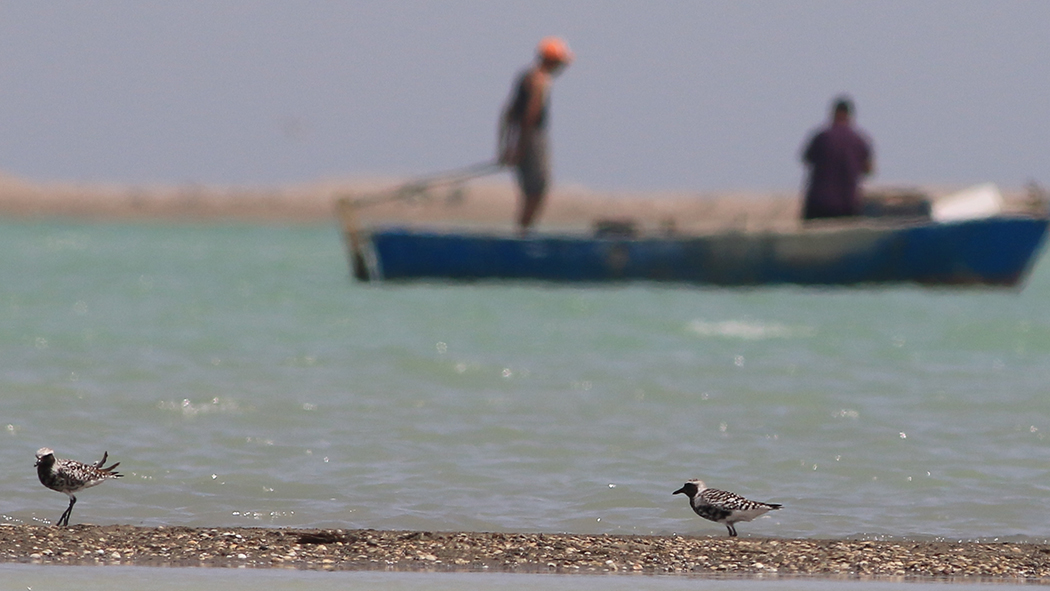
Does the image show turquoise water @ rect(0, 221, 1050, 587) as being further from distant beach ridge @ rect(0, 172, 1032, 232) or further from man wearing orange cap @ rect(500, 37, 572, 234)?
distant beach ridge @ rect(0, 172, 1032, 232)

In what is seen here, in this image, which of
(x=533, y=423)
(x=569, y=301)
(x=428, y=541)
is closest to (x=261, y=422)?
(x=533, y=423)

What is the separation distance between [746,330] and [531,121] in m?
3.38

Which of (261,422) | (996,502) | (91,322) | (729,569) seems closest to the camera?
(729,569)

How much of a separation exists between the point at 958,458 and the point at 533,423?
2547mm

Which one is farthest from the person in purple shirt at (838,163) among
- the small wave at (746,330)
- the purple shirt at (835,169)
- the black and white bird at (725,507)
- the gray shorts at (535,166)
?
the black and white bird at (725,507)

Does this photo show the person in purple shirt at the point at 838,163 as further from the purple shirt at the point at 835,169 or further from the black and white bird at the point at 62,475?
the black and white bird at the point at 62,475

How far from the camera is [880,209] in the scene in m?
20.7

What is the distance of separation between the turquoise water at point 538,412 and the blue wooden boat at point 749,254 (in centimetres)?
40

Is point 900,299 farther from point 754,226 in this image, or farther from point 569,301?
point 569,301

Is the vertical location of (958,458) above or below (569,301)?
below

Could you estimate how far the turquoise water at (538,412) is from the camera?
7.48 metres

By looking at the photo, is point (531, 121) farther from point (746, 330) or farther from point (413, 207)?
point (413, 207)

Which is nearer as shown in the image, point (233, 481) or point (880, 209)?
point (233, 481)

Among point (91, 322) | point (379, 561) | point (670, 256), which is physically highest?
point (670, 256)
